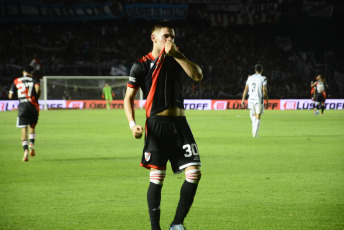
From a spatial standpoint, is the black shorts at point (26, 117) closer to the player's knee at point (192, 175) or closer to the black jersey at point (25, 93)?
the black jersey at point (25, 93)

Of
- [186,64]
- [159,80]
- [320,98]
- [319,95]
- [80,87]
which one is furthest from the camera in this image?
[80,87]

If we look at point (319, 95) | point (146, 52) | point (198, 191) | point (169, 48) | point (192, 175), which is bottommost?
point (198, 191)

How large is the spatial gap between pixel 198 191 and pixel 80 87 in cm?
3304

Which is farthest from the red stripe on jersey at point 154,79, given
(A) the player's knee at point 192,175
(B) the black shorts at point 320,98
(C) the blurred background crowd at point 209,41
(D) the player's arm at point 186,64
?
(C) the blurred background crowd at point 209,41

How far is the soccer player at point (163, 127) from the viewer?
202 inches

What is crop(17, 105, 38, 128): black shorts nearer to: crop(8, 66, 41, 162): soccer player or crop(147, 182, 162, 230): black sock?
crop(8, 66, 41, 162): soccer player

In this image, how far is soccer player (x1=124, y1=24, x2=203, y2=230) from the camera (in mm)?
5133

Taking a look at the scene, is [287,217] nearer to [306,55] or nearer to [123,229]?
[123,229]

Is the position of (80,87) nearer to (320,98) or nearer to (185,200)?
(320,98)

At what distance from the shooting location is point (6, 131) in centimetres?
2097

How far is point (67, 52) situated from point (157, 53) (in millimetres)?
42230

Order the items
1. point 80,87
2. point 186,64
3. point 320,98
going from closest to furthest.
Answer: point 186,64
point 320,98
point 80,87

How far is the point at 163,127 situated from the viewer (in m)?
5.16

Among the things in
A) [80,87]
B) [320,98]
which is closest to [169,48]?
[320,98]
